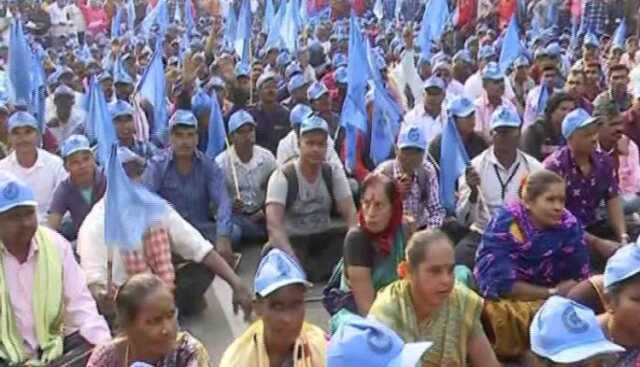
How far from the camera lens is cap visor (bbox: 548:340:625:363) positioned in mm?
2789

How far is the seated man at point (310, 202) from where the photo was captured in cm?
608

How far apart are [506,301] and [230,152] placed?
126 inches

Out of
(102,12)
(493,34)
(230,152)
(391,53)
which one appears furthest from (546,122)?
(102,12)

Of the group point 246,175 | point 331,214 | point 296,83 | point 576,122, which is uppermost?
point 576,122

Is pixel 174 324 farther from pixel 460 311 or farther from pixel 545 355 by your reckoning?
pixel 545 355

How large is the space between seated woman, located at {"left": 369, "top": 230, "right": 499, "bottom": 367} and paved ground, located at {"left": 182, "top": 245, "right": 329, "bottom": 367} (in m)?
2.12

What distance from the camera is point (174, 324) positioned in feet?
11.4

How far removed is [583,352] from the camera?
2.80 meters

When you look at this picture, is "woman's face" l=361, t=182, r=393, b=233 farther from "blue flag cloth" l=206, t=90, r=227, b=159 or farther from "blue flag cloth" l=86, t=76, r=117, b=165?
"blue flag cloth" l=206, t=90, r=227, b=159

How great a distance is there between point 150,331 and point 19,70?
6.56 meters

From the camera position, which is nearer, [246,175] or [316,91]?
[246,175]

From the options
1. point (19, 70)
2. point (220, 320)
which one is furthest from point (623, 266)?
point (19, 70)

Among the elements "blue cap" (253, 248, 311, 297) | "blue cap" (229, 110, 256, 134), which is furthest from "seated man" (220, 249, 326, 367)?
"blue cap" (229, 110, 256, 134)

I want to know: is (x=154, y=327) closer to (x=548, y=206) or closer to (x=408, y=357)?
(x=408, y=357)
